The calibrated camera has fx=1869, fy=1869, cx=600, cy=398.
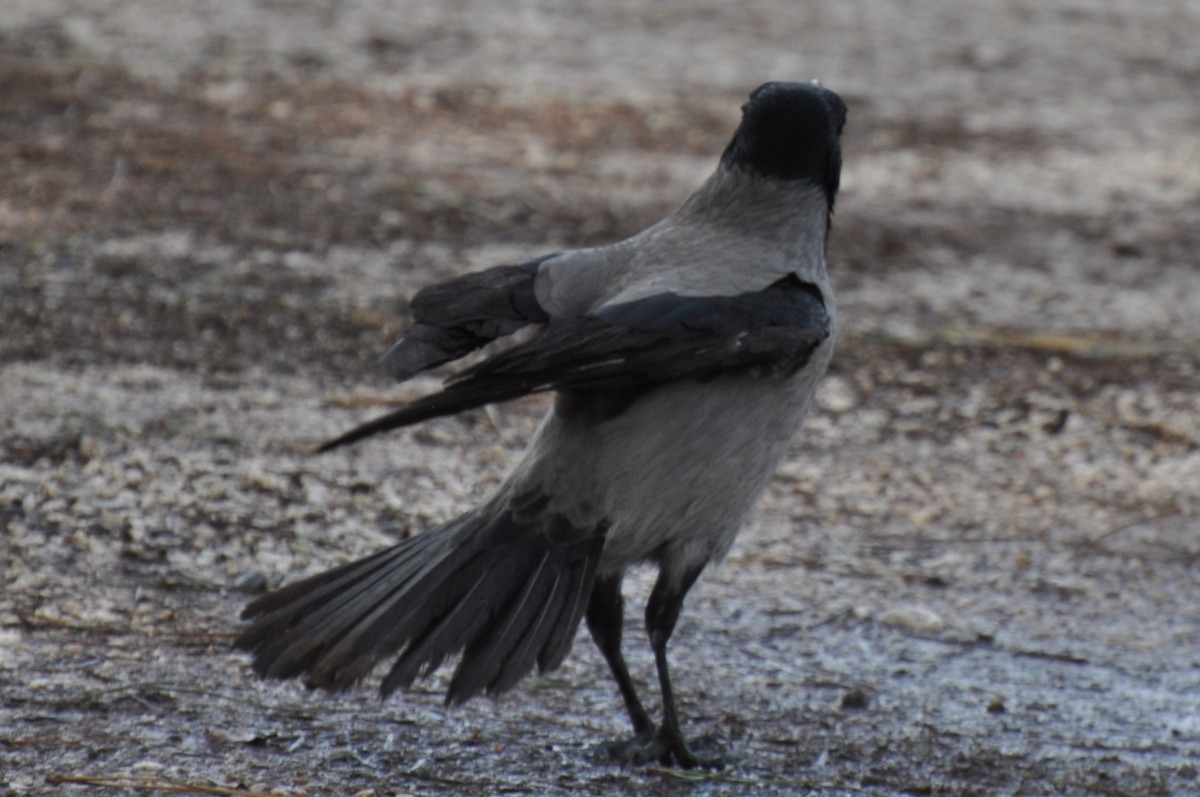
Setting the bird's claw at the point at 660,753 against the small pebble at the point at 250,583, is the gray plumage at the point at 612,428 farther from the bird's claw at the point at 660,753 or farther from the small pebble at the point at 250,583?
the small pebble at the point at 250,583

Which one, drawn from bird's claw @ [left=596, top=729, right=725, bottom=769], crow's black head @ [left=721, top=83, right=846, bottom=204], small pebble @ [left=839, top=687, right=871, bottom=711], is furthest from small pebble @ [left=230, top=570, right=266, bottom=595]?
crow's black head @ [left=721, top=83, right=846, bottom=204]

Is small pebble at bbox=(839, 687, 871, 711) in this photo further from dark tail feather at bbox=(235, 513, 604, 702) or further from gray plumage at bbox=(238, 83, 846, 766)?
dark tail feather at bbox=(235, 513, 604, 702)

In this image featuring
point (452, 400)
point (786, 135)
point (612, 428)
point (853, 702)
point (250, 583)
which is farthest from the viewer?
point (250, 583)

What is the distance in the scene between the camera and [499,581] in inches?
173

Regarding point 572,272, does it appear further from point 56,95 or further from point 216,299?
point 56,95

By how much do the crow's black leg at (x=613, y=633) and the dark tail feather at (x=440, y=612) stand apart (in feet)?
0.81

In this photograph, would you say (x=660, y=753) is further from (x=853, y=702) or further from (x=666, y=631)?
(x=853, y=702)

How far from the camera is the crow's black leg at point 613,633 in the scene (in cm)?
466

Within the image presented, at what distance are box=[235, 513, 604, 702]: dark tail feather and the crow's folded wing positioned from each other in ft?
1.45

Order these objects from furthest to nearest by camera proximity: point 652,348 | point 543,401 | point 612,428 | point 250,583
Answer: point 543,401
point 250,583
point 612,428
point 652,348

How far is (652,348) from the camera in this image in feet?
13.9

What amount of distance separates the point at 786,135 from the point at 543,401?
2564 mm

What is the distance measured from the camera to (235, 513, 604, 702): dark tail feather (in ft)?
13.8

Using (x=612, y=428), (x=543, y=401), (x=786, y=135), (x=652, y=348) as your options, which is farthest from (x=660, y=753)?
(x=543, y=401)
